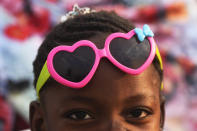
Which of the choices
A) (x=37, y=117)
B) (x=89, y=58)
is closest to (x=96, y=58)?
(x=89, y=58)

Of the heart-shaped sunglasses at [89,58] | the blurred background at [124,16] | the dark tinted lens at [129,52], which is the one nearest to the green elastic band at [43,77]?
the heart-shaped sunglasses at [89,58]

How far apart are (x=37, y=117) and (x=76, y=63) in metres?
0.30

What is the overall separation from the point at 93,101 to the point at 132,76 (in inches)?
6.2

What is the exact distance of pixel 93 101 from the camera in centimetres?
122

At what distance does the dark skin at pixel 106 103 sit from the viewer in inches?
47.9

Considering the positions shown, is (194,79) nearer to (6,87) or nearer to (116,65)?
(6,87)

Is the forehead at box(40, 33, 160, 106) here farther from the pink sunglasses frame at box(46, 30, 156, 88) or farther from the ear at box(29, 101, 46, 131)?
the ear at box(29, 101, 46, 131)

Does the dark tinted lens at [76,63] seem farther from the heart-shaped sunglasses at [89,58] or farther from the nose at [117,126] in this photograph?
the nose at [117,126]

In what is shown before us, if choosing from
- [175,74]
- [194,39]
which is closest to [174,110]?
[175,74]

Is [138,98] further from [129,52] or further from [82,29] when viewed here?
[82,29]

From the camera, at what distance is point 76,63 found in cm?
127

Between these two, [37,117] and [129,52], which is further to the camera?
[37,117]

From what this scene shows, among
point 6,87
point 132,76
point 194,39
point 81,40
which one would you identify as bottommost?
point 132,76

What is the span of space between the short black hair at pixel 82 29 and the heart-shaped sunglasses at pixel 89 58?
6cm
